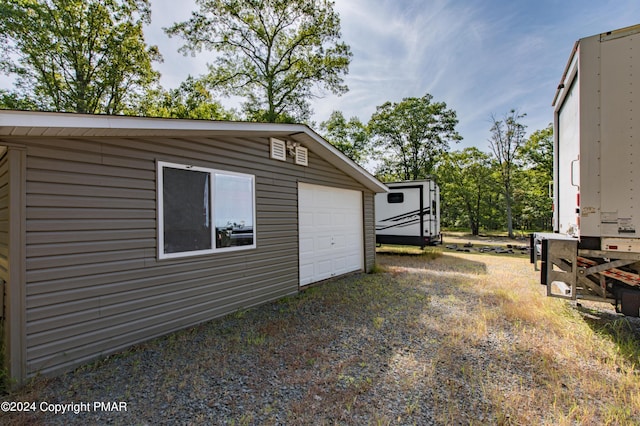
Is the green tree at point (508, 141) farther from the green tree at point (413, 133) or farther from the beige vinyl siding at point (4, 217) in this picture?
the beige vinyl siding at point (4, 217)

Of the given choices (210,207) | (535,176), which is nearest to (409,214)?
(210,207)

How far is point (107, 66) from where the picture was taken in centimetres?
1491

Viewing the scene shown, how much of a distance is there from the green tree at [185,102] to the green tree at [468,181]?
1699 centimetres

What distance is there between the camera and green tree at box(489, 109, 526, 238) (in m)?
17.8

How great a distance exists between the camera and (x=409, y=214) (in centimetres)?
1141

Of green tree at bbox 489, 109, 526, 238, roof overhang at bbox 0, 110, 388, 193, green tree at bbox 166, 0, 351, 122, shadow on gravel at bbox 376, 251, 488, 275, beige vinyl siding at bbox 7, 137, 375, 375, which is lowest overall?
shadow on gravel at bbox 376, 251, 488, 275

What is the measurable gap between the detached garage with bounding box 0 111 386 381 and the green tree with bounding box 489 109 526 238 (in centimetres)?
1745

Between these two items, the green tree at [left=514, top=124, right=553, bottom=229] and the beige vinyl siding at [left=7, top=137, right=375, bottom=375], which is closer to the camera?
the beige vinyl siding at [left=7, top=137, right=375, bottom=375]

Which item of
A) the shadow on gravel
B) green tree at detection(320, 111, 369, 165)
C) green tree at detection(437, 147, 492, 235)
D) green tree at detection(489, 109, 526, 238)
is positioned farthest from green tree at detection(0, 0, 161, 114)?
green tree at detection(437, 147, 492, 235)

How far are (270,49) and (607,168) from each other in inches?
675

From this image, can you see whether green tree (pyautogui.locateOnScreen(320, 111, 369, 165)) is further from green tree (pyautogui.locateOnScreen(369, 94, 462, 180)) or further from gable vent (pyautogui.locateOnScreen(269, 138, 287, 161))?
gable vent (pyautogui.locateOnScreen(269, 138, 287, 161))

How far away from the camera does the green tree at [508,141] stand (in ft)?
58.3

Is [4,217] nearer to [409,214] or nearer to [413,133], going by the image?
[409,214]

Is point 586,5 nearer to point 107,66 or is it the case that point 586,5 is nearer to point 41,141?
point 41,141
